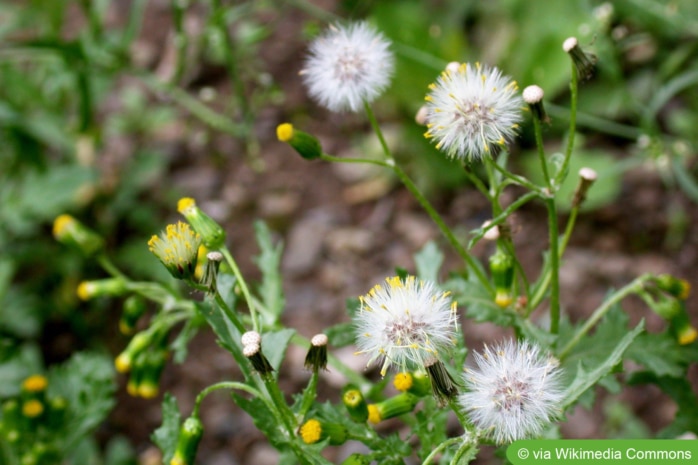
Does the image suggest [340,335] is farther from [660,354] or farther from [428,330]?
[660,354]

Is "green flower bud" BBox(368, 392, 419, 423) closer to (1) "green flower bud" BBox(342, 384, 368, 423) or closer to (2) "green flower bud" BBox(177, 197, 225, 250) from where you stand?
(1) "green flower bud" BBox(342, 384, 368, 423)

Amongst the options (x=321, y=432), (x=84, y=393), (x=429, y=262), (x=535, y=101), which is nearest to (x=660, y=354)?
(x=429, y=262)

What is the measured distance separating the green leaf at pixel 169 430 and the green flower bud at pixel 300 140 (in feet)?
1.91

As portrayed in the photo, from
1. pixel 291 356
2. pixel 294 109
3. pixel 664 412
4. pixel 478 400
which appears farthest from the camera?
pixel 294 109

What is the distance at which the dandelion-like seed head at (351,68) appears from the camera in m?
1.62

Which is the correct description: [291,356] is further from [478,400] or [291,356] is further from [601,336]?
[478,400]

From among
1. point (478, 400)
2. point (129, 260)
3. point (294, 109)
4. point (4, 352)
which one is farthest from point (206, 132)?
point (478, 400)

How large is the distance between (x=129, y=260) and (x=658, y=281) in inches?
80.5

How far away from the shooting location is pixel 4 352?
2088mm

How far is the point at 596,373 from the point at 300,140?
74 cm

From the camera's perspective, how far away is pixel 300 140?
1.62 m

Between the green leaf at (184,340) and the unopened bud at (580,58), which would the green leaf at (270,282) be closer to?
the green leaf at (184,340)

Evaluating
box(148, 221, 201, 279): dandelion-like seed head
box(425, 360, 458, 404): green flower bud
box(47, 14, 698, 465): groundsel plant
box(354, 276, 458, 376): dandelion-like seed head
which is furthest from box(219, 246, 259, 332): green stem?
box(425, 360, 458, 404): green flower bud

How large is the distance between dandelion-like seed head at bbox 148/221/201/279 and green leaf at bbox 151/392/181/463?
37 cm
